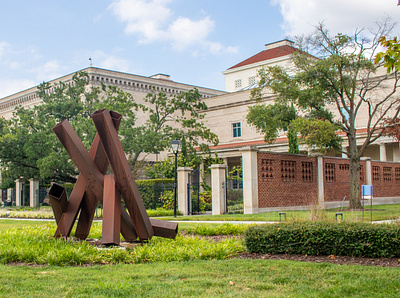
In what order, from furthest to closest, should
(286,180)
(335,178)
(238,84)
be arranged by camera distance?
(238,84) < (335,178) < (286,180)

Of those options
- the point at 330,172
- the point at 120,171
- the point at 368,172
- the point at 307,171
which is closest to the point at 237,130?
the point at 368,172

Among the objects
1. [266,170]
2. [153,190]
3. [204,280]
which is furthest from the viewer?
[153,190]

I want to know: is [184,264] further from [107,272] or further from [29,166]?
[29,166]

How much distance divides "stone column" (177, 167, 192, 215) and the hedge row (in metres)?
16.6

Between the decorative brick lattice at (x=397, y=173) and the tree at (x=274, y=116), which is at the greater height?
the tree at (x=274, y=116)

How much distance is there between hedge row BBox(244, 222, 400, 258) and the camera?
8.06 meters

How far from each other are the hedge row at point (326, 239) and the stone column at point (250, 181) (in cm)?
1361

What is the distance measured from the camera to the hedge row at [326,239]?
8.06m

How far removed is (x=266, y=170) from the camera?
2377cm

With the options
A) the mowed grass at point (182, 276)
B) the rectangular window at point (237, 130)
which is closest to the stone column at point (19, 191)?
the rectangular window at point (237, 130)

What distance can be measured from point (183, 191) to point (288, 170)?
5942mm

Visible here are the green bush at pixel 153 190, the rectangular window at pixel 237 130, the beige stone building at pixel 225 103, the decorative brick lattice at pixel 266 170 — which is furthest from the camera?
the rectangular window at pixel 237 130

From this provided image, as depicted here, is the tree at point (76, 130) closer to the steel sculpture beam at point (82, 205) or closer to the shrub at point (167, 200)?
the shrub at point (167, 200)

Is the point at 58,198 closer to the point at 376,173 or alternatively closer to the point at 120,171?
the point at 120,171
